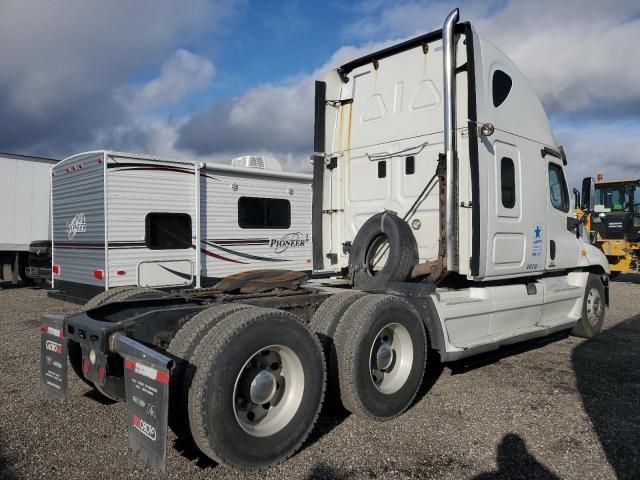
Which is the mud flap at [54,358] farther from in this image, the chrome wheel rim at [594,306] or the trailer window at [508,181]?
the chrome wheel rim at [594,306]

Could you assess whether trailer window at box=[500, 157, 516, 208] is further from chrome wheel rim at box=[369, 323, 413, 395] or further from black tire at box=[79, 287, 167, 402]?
black tire at box=[79, 287, 167, 402]

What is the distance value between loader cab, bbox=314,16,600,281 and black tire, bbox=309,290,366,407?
4.13 feet

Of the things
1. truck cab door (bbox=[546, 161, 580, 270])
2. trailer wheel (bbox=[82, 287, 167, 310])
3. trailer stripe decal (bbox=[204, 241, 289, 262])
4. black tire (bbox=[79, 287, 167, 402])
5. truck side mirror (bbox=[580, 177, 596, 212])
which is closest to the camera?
black tire (bbox=[79, 287, 167, 402])

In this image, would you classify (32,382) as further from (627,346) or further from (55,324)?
(627,346)

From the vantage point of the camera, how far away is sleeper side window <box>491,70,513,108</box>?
5637 mm

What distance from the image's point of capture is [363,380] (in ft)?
13.9

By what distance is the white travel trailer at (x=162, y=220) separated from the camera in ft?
28.7

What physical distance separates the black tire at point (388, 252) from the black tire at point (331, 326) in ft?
2.28

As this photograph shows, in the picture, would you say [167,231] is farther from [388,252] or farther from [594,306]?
[594,306]

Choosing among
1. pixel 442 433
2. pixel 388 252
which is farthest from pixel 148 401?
pixel 388 252

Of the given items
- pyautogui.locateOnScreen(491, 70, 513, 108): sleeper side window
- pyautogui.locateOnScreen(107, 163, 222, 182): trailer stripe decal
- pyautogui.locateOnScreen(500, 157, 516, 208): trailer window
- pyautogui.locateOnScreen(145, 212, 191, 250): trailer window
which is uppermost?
pyautogui.locateOnScreen(491, 70, 513, 108): sleeper side window

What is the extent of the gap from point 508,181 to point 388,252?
1557 millimetres

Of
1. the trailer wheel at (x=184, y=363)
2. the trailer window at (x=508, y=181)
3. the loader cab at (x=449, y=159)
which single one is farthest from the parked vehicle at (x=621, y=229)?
the trailer wheel at (x=184, y=363)

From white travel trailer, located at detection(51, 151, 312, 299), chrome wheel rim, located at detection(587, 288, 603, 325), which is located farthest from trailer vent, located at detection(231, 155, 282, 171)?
chrome wheel rim, located at detection(587, 288, 603, 325)
